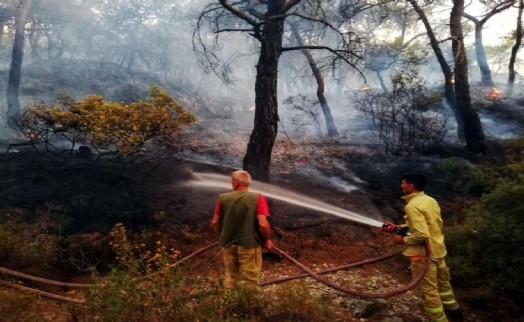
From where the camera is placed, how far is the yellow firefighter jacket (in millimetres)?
4320

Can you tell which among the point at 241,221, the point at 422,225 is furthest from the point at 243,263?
the point at 422,225

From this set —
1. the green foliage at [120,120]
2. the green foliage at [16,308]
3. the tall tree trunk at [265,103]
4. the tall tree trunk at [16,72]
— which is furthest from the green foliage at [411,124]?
the tall tree trunk at [16,72]

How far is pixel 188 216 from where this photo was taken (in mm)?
7301

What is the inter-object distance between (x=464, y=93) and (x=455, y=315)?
9.10 meters

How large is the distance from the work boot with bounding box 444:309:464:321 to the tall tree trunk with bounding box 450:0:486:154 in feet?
27.8

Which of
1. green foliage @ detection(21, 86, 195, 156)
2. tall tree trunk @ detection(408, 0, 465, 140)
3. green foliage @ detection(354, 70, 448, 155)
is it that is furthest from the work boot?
tall tree trunk @ detection(408, 0, 465, 140)

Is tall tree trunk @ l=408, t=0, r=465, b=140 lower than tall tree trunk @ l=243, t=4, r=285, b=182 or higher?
higher

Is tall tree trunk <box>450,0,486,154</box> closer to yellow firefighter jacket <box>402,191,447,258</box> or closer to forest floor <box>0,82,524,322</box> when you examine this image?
forest floor <box>0,82,524,322</box>

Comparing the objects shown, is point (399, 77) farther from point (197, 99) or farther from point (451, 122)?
point (197, 99)

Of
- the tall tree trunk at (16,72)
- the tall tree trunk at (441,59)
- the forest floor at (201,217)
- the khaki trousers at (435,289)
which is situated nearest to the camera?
the khaki trousers at (435,289)

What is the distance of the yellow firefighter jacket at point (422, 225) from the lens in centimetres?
432

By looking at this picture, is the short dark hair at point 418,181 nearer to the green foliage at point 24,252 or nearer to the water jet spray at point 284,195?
the water jet spray at point 284,195

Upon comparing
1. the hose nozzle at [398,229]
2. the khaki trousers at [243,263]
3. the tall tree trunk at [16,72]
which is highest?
the tall tree trunk at [16,72]

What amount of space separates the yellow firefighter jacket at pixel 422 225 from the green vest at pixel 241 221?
6.26 feet
